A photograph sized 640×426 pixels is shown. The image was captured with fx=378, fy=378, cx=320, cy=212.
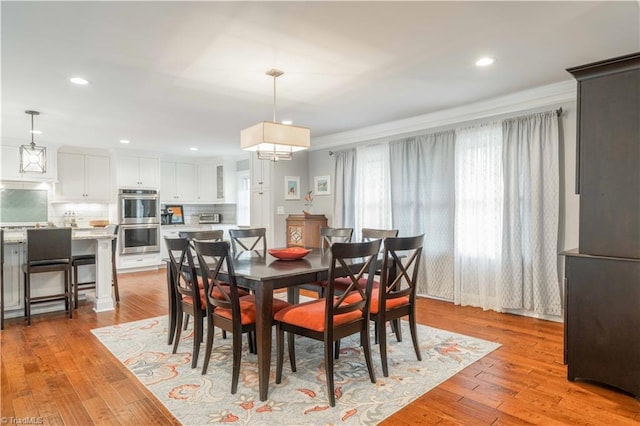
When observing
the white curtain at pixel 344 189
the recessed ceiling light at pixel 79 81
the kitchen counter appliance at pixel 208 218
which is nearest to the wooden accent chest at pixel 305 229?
the white curtain at pixel 344 189

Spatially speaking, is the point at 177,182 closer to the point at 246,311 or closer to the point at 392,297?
the point at 246,311

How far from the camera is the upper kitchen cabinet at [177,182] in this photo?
7.89 metres

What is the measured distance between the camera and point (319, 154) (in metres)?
6.54

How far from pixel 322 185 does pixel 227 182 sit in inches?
108

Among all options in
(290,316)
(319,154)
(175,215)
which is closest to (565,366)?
(290,316)

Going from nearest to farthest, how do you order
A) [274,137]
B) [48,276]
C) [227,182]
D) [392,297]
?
[392,297] < [274,137] < [48,276] < [227,182]

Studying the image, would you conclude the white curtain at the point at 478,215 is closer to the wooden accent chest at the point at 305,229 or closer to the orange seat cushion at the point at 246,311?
the wooden accent chest at the point at 305,229

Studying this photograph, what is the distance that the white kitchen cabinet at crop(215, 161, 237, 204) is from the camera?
8.25 meters

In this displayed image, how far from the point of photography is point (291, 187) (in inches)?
257

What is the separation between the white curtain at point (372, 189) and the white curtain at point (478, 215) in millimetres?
1083

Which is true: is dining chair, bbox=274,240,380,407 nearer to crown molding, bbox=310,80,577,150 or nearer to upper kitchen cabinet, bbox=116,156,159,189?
crown molding, bbox=310,80,577,150

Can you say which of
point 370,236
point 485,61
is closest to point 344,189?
point 370,236

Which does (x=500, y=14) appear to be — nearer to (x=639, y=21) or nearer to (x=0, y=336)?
(x=639, y=21)

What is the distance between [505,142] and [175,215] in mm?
6494
